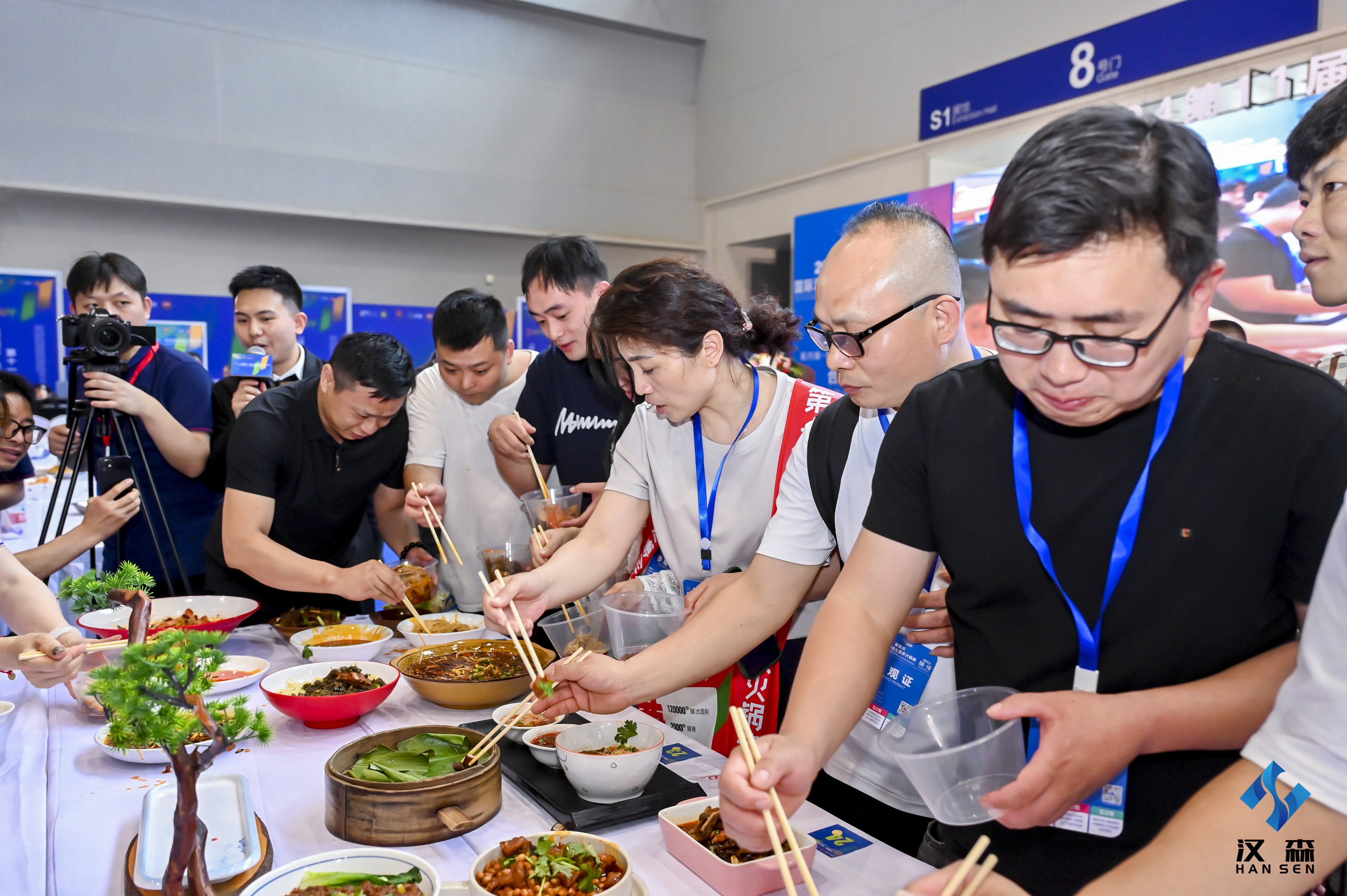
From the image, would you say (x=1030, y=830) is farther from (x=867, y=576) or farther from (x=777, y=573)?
(x=777, y=573)

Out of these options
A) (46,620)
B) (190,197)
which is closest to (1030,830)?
(46,620)

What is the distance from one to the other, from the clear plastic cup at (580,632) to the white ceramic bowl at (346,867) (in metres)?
0.59

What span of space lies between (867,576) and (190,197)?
6319 millimetres

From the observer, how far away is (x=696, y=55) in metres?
8.20

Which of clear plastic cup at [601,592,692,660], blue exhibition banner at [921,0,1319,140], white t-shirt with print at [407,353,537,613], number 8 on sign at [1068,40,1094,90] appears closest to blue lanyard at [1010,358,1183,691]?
clear plastic cup at [601,592,692,660]

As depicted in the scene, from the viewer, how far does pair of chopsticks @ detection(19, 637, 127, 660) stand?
1565mm

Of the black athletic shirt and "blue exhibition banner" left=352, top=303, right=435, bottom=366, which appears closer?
the black athletic shirt

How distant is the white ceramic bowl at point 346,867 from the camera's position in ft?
3.65

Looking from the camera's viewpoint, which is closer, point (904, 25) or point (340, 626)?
point (340, 626)

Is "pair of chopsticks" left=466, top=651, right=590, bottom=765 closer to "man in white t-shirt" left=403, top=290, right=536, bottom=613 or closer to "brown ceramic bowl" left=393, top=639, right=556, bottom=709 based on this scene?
"brown ceramic bowl" left=393, top=639, right=556, bottom=709

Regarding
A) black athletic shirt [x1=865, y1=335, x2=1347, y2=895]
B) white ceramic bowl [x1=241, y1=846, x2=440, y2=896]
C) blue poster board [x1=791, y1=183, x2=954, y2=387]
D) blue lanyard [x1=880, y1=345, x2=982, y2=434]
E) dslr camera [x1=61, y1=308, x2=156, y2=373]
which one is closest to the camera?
black athletic shirt [x1=865, y1=335, x2=1347, y2=895]

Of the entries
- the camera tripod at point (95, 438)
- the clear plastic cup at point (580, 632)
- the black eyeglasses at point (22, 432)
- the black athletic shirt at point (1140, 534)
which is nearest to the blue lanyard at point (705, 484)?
the clear plastic cup at point (580, 632)

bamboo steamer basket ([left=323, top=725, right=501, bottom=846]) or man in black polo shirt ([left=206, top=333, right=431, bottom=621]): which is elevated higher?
man in black polo shirt ([left=206, top=333, right=431, bottom=621])

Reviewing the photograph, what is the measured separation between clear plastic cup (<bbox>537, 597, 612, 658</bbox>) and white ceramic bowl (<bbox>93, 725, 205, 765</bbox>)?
2.20 feet
